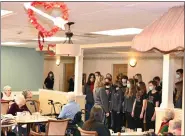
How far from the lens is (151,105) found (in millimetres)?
6500

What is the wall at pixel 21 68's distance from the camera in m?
9.44

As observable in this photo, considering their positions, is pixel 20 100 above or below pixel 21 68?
below

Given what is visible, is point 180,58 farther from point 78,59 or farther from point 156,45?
point 156,45

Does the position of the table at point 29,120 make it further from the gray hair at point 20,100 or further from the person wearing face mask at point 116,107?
the person wearing face mask at point 116,107

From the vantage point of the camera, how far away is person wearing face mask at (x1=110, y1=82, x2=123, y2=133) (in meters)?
7.16

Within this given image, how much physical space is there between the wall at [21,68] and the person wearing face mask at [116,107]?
3279 millimetres

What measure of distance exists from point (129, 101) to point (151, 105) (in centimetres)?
53

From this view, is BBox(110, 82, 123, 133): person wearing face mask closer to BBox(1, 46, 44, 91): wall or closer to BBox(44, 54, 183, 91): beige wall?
BBox(44, 54, 183, 91): beige wall

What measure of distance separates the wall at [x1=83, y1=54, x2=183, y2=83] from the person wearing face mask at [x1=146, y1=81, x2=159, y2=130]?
124 inches

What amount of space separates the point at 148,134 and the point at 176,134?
0.32 meters

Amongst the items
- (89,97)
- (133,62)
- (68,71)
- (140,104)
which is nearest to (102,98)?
(140,104)

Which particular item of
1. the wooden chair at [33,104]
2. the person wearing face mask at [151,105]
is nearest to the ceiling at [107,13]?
the person wearing face mask at [151,105]

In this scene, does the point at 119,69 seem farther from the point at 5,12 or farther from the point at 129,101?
the point at 5,12

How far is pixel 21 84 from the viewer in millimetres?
9742
